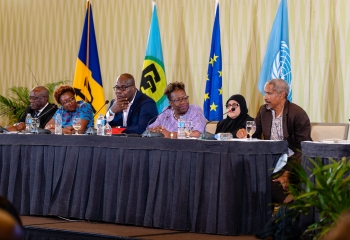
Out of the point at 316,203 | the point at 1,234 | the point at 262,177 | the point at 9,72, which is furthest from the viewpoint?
the point at 9,72

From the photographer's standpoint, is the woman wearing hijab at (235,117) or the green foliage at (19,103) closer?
the woman wearing hijab at (235,117)

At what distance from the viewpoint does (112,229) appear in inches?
152

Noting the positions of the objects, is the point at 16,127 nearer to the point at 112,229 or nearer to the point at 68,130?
the point at 68,130

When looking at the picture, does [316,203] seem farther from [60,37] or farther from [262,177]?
[60,37]

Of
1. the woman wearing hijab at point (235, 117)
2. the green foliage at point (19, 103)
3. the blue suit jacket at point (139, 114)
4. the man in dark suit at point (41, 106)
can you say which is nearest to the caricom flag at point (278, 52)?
the woman wearing hijab at point (235, 117)

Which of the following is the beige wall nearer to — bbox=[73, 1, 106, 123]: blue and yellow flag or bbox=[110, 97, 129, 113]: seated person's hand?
bbox=[73, 1, 106, 123]: blue and yellow flag

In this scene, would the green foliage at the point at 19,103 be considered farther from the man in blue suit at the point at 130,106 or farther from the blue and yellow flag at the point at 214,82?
the man in blue suit at the point at 130,106

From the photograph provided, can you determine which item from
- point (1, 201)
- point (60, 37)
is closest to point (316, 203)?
point (1, 201)

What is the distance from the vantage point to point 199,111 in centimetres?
461

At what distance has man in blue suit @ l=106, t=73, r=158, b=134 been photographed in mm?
4855

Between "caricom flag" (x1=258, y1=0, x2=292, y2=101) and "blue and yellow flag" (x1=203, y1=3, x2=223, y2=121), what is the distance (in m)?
0.49

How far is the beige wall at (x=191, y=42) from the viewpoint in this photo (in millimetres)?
5930

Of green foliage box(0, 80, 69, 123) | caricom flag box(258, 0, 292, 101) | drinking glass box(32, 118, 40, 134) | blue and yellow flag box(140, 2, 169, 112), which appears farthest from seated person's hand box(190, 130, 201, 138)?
green foliage box(0, 80, 69, 123)

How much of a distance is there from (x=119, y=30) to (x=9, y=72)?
1.79 metres
